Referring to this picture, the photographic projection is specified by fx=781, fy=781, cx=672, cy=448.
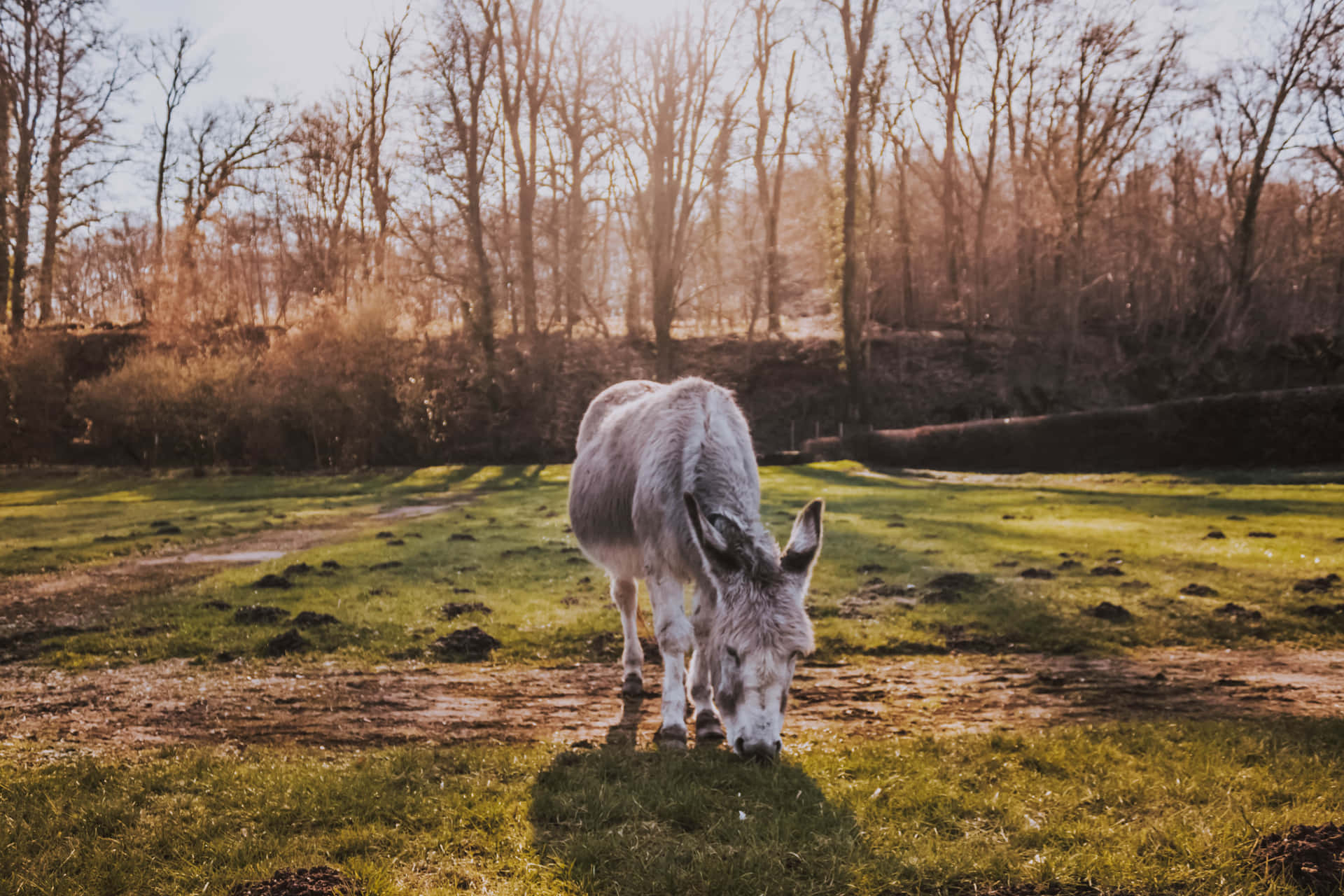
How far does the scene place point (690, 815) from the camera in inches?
172

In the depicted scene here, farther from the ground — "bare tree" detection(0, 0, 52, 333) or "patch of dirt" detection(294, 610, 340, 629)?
"bare tree" detection(0, 0, 52, 333)

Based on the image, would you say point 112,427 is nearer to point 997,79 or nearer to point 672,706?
point 672,706

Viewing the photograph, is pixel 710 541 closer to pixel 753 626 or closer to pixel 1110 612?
pixel 753 626

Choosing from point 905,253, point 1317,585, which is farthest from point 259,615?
point 905,253

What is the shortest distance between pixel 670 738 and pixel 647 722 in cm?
Result: 73

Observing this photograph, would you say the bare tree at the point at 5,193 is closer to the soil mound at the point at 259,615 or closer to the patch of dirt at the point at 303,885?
the soil mound at the point at 259,615

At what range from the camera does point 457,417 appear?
113ft

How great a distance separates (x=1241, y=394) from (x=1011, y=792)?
21697 mm

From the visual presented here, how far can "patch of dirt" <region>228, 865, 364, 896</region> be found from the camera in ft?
11.8

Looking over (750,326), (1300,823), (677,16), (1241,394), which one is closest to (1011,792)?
(1300,823)

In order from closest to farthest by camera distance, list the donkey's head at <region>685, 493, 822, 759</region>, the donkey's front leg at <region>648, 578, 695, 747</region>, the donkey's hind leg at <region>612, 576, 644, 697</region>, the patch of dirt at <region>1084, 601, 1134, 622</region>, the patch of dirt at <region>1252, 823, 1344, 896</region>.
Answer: the patch of dirt at <region>1252, 823, 1344, 896</region>, the donkey's head at <region>685, 493, 822, 759</region>, the donkey's front leg at <region>648, 578, 695, 747</region>, the donkey's hind leg at <region>612, 576, 644, 697</region>, the patch of dirt at <region>1084, 601, 1134, 622</region>

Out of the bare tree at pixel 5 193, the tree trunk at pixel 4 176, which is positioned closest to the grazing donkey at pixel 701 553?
the bare tree at pixel 5 193

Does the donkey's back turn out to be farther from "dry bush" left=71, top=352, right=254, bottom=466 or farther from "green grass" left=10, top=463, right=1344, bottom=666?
"dry bush" left=71, top=352, right=254, bottom=466

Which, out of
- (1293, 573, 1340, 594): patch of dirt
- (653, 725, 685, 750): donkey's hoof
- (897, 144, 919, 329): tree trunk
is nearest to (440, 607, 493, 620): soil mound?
(653, 725, 685, 750): donkey's hoof
